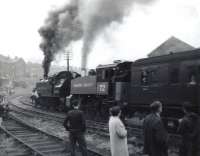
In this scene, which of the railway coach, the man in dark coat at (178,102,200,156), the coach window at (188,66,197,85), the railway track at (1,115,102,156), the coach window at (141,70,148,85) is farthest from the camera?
the coach window at (141,70,148,85)

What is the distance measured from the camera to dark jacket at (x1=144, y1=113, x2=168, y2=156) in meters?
5.37

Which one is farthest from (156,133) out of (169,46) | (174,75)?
(169,46)

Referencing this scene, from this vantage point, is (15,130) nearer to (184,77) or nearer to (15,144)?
(15,144)

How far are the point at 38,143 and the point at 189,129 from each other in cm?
637

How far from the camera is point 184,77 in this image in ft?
37.7

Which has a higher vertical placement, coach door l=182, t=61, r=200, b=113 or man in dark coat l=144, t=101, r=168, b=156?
coach door l=182, t=61, r=200, b=113

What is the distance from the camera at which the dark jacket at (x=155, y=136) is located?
5.37 meters

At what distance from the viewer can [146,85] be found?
44.7ft

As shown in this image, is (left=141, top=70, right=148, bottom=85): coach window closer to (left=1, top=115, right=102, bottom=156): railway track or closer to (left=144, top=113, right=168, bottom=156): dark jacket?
(left=1, top=115, right=102, bottom=156): railway track

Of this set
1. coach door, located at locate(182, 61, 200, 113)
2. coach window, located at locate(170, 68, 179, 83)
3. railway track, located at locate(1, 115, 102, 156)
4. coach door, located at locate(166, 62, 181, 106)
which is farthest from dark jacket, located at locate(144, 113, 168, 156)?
coach window, located at locate(170, 68, 179, 83)

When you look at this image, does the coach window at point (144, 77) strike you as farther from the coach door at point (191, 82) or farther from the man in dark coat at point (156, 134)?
the man in dark coat at point (156, 134)

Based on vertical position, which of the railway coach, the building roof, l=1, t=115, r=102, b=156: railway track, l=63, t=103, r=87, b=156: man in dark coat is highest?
the building roof

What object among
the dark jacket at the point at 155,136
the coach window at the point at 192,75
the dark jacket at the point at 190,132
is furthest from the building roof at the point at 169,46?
the dark jacket at the point at 155,136

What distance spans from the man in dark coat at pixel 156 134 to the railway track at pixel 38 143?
3.47m
